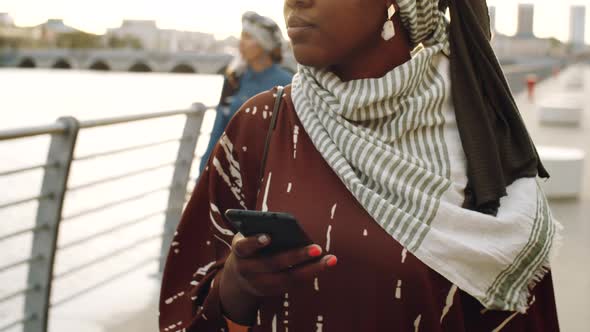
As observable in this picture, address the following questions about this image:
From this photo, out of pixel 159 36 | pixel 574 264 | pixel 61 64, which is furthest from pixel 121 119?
pixel 159 36

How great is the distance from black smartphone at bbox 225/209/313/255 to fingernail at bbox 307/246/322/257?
0.02 metres

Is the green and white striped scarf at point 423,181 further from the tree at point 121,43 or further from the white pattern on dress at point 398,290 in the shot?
the tree at point 121,43

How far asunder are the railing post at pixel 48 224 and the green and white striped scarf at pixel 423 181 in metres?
2.05

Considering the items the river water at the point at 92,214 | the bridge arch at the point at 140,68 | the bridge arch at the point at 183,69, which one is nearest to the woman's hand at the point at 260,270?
the river water at the point at 92,214

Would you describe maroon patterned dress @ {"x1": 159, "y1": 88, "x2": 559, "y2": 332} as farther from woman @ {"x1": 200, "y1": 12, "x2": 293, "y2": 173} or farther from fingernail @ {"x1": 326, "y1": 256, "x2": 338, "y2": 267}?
woman @ {"x1": 200, "y1": 12, "x2": 293, "y2": 173}

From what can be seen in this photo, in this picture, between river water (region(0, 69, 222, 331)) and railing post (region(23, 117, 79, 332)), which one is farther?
river water (region(0, 69, 222, 331))

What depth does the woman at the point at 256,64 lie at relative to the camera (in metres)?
4.57

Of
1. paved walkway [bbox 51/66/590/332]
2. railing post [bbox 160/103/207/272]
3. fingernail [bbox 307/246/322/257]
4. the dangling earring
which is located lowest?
paved walkway [bbox 51/66/590/332]

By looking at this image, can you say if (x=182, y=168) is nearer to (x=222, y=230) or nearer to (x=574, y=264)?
(x=574, y=264)

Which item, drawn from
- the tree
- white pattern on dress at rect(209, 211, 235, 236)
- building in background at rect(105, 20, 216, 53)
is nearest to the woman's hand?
white pattern on dress at rect(209, 211, 235, 236)

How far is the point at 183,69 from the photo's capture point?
8262 centimetres

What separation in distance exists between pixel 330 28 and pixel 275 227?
1.37 feet

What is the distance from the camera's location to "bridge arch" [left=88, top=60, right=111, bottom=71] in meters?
89.1

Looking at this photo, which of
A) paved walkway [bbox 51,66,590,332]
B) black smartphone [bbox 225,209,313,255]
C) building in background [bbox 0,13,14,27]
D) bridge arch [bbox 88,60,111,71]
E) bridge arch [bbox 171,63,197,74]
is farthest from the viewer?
building in background [bbox 0,13,14,27]
